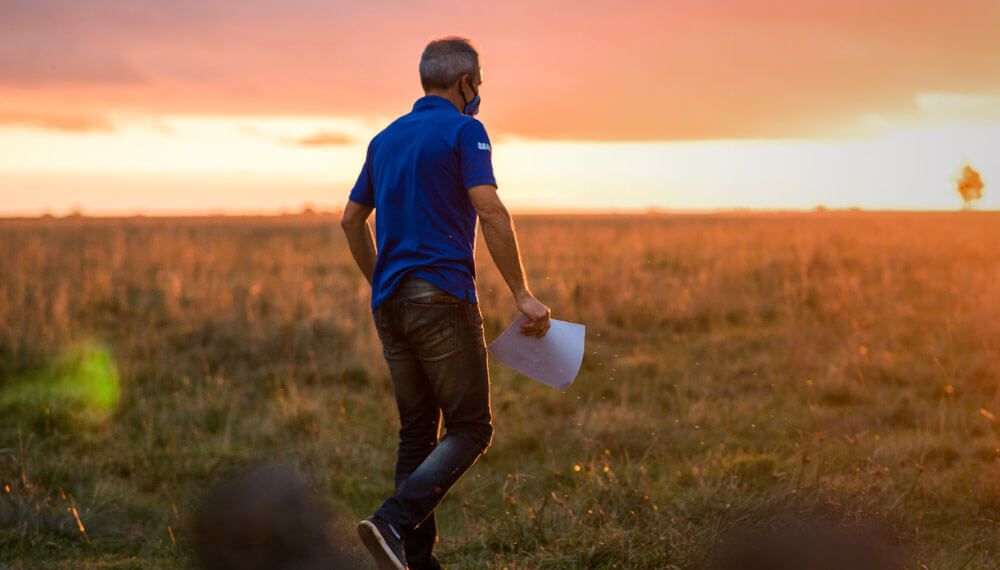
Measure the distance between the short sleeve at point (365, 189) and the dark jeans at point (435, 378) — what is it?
50 cm

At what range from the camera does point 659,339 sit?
9688 millimetres

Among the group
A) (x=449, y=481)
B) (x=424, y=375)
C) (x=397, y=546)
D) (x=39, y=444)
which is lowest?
(x=39, y=444)

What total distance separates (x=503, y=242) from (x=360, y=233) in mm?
831

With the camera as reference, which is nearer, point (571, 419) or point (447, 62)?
point (447, 62)

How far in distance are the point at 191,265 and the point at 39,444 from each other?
10124mm

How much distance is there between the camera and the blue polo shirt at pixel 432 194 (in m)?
3.32

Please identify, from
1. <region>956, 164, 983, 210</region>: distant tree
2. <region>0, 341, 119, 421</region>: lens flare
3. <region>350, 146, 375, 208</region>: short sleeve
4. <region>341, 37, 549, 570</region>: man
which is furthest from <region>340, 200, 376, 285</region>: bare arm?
<region>956, 164, 983, 210</region>: distant tree

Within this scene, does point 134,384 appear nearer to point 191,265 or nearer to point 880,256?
point 191,265

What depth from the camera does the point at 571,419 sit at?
682cm

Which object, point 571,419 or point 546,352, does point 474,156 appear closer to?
point 546,352

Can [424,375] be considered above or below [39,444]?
above

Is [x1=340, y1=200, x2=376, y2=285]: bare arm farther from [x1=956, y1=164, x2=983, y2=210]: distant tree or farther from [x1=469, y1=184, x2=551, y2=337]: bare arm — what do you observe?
[x1=956, y1=164, x2=983, y2=210]: distant tree

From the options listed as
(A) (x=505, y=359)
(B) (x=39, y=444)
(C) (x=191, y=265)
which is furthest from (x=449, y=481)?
(C) (x=191, y=265)

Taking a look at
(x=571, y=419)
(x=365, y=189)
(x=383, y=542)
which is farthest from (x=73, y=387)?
(x=383, y=542)
